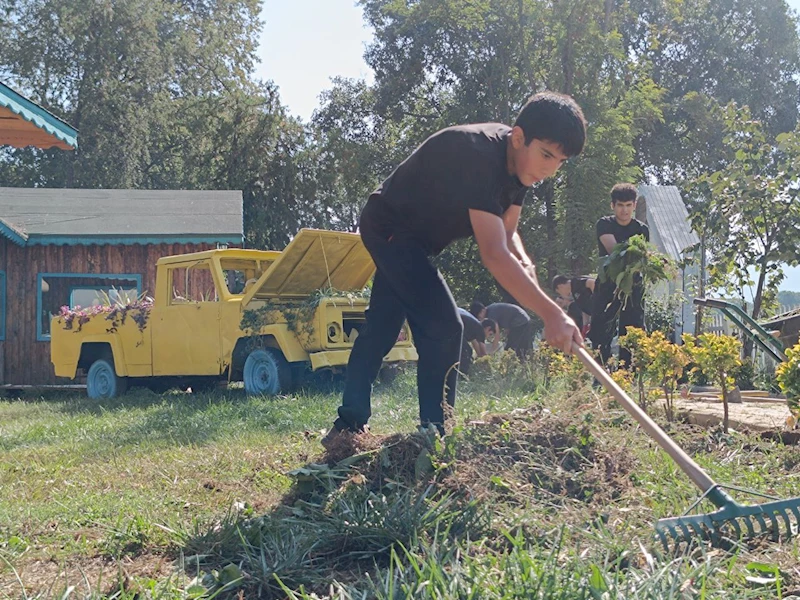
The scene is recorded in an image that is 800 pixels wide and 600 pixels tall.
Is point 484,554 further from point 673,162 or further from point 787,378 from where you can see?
point 673,162

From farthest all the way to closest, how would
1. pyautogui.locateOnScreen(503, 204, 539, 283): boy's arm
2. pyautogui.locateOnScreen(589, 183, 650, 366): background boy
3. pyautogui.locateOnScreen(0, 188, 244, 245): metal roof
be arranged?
pyautogui.locateOnScreen(0, 188, 244, 245): metal roof < pyautogui.locateOnScreen(589, 183, 650, 366): background boy < pyautogui.locateOnScreen(503, 204, 539, 283): boy's arm

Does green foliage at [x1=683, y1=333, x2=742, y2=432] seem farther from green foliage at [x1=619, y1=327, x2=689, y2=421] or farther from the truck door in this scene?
the truck door

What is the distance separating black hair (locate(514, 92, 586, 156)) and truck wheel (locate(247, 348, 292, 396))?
20.0 feet

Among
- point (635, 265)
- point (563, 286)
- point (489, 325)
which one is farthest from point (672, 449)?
point (489, 325)

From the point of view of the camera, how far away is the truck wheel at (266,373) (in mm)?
9164

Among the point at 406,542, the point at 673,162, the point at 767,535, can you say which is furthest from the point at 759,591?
the point at 673,162

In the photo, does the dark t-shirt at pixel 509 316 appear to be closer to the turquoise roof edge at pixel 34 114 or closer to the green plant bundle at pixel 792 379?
the turquoise roof edge at pixel 34 114

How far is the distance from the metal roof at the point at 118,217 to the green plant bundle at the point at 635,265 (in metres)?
8.99

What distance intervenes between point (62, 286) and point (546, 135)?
14.4 metres

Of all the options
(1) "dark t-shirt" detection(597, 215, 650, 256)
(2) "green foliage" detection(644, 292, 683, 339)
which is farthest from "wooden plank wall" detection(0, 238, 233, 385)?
(1) "dark t-shirt" detection(597, 215, 650, 256)

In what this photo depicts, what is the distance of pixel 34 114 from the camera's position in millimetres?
6305

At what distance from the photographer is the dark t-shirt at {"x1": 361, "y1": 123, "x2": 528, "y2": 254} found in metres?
3.48

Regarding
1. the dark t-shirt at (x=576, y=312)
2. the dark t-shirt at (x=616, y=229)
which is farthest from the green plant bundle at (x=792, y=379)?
the dark t-shirt at (x=576, y=312)

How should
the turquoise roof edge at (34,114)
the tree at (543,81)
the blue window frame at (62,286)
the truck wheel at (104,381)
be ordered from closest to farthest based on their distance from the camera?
the turquoise roof edge at (34,114) → the truck wheel at (104,381) → the blue window frame at (62,286) → the tree at (543,81)
